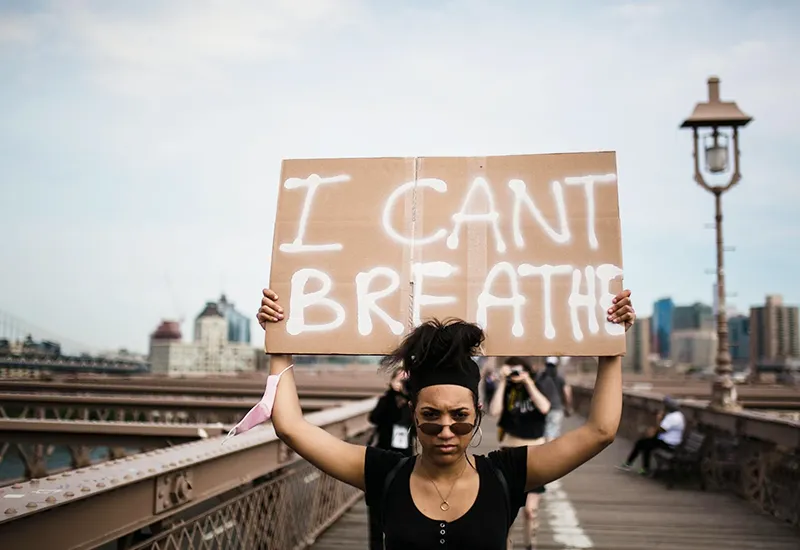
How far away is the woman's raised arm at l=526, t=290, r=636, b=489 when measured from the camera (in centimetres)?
269

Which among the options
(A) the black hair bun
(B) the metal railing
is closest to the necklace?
(A) the black hair bun

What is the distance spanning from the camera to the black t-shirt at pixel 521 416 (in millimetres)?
6891

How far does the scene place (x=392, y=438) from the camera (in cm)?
610

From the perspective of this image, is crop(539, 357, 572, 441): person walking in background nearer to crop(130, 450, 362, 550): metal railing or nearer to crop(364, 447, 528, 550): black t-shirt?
crop(130, 450, 362, 550): metal railing

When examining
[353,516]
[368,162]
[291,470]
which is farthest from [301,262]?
[353,516]

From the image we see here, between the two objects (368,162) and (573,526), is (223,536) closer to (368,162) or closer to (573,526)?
(368,162)

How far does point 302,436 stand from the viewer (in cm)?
286

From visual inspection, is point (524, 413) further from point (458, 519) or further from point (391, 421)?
point (458, 519)

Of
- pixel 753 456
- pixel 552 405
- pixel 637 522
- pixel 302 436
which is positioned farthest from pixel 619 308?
pixel 753 456

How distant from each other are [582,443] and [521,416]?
169 inches

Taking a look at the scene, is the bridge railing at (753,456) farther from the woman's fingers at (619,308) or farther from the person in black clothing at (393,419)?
the woman's fingers at (619,308)

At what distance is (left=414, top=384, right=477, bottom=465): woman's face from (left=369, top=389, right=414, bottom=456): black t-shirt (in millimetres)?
3494

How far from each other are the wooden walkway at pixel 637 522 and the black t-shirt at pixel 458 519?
16.9 feet

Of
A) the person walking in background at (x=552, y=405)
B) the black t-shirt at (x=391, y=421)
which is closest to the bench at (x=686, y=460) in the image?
the person walking in background at (x=552, y=405)
